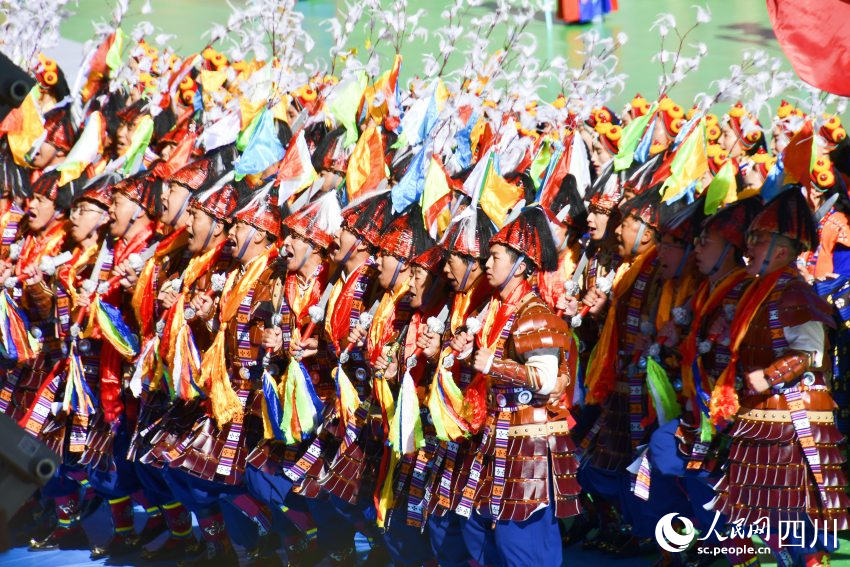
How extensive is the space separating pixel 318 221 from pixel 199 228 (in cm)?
53

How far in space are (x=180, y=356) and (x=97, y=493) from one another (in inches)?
43.8

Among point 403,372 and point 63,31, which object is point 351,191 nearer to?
point 403,372

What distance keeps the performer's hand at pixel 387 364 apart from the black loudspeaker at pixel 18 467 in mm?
1920

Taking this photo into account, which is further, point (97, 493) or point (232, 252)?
point (97, 493)

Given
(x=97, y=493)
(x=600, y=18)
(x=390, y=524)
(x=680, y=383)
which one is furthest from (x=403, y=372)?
(x=600, y=18)

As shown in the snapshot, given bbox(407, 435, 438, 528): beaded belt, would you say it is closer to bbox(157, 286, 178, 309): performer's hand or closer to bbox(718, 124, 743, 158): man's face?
bbox(157, 286, 178, 309): performer's hand

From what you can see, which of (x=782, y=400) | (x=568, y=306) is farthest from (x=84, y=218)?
(x=782, y=400)

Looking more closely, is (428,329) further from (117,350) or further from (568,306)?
(117,350)

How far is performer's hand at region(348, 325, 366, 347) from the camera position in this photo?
459 cm

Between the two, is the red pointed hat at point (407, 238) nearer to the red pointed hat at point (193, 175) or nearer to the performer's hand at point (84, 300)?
the red pointed hat at point (193, 175)

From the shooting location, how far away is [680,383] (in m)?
4.38

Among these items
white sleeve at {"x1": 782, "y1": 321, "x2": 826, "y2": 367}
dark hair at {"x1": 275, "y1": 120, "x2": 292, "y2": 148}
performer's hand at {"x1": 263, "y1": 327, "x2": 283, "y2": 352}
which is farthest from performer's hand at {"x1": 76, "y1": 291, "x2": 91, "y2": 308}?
white sleeve at {"x1": 782, "y1": 321, "x2": 826, "y2": 367}

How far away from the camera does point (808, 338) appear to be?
3949mm

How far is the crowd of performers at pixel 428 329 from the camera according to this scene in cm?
409
